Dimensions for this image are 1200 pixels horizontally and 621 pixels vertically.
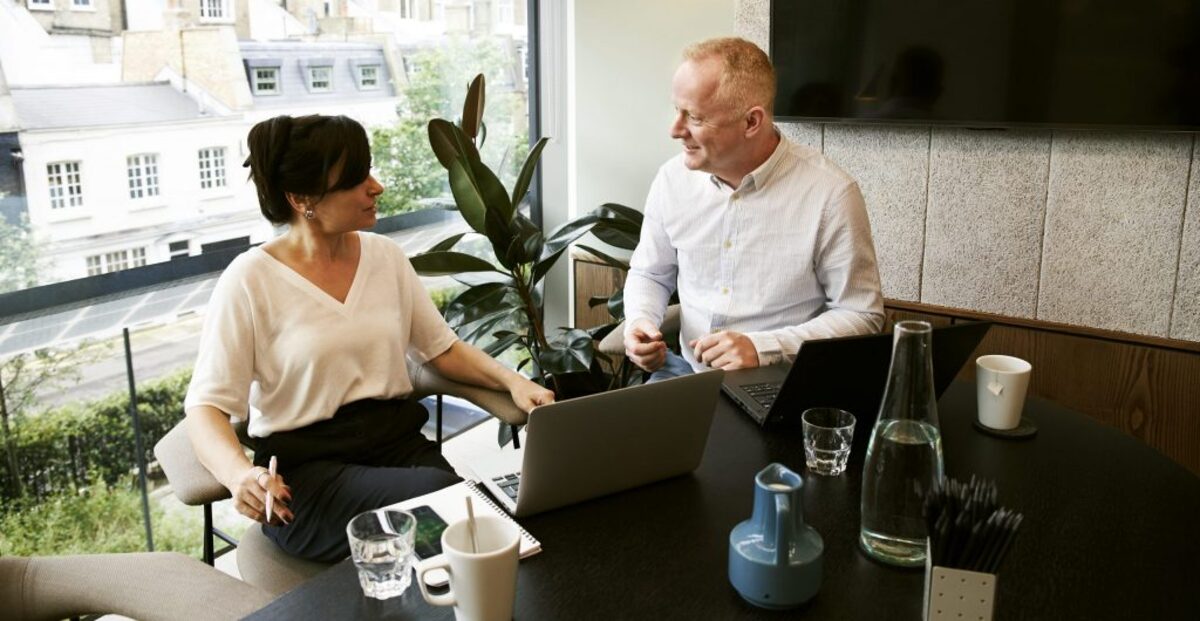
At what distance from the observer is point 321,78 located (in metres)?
2.89

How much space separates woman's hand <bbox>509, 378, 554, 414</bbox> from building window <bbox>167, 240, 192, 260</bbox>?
3.65 feet

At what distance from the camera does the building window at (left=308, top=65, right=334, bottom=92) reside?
2.86 metres

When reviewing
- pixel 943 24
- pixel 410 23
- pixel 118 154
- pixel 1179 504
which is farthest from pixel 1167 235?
pixel 118 154

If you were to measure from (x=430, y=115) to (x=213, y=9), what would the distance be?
0.90 meters

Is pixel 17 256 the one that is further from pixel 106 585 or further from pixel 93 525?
pixel 106 585

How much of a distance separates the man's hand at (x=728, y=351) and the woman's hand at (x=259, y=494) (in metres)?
0.80

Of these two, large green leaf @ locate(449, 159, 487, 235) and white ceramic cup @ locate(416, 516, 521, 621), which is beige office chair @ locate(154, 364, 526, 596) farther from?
large green leaf @ locate(449, 159, 487, 235)

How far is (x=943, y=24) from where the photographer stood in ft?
8.98

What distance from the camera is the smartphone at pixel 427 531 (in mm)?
1220

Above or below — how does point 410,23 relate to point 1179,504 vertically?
above

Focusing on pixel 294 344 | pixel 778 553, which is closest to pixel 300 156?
pixel 294 344

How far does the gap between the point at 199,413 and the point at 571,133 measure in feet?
7.27

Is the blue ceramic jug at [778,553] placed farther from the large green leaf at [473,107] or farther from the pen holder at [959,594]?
the large green leaf at [473,107]

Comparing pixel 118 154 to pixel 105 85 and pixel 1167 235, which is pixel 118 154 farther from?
pixel 1167 235
